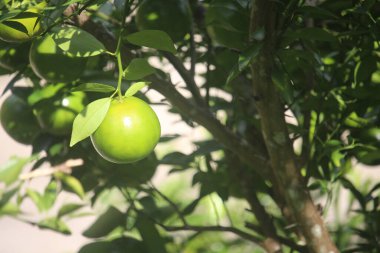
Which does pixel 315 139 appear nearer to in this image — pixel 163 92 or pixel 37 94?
pixel 163 92

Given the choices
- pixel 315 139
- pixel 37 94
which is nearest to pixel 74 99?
pixel 37 94

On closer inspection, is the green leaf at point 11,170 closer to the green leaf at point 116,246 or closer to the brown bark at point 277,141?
the green leaf at point 116,246

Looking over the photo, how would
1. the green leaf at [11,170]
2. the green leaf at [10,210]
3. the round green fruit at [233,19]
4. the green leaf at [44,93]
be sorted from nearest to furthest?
1. the round green fruit at [233,19]
2. the green leaf at [44,93]
3. the green leaf at [11,170]
4. the green leaf at [10,210]

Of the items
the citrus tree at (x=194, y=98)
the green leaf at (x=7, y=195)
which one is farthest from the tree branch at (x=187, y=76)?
the green leaf at (x=7, y=195)

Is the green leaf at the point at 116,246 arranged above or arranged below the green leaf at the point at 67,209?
above

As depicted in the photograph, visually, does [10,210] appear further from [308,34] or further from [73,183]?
[308,34]

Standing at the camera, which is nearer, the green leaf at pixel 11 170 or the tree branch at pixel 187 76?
the tree branch at pixel 187 76
